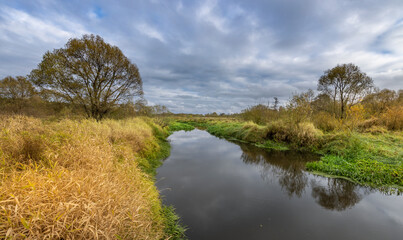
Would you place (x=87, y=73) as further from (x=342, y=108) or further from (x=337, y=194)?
(x=342, y=108)

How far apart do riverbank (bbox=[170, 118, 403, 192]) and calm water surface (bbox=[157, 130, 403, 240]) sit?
2.26 ft

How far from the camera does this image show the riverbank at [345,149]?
6.12m

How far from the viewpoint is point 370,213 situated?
443cm

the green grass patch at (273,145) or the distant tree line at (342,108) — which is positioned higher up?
the distant tree line at (342,108)

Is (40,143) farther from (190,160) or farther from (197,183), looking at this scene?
(190,160)

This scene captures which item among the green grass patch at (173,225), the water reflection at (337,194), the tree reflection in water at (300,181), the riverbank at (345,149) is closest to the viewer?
the green grass patch at (173,225)

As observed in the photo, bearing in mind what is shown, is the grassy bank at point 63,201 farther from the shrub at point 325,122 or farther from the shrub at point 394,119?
the shrub at point 394,119

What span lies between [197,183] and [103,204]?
424cm

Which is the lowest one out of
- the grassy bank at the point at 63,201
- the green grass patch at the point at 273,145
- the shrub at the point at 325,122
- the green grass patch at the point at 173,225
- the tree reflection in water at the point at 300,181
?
the green grass patch at the point at 173,225

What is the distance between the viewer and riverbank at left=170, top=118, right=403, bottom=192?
612cm

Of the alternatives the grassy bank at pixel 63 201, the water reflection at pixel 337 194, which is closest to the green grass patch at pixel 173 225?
the grassy bank at pixel 63 201

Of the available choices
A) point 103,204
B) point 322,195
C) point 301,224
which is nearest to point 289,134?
point 322,195

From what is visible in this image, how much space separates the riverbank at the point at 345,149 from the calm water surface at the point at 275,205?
688 millimetres

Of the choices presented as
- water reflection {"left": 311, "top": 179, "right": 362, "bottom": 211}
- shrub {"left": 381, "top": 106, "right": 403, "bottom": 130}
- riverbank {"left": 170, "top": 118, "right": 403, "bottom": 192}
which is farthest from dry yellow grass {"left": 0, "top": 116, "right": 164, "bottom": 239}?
shrub {"left": 381, "top": 106, "right": 403, "bottom": 130}
